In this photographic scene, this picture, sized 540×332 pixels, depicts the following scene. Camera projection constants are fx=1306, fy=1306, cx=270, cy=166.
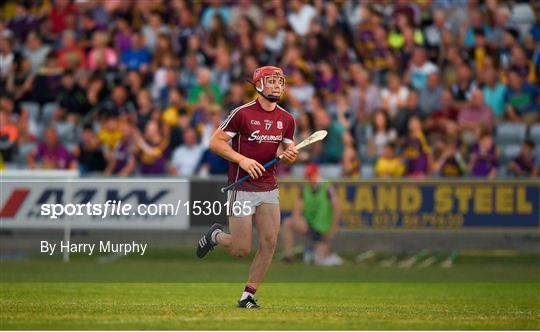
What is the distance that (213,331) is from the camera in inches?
457

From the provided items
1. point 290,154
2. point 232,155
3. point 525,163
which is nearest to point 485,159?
point 525,163

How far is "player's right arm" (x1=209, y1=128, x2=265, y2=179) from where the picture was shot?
536 inches

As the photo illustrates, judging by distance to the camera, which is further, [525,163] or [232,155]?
[525,163]

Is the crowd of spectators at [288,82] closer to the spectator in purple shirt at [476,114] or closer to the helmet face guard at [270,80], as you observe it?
the spectator in purple shirt at [476,114]

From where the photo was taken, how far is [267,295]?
16.6 meters

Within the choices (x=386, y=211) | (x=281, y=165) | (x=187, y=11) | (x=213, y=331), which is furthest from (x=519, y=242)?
(x=213, y=331)

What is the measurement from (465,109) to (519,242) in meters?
3.00

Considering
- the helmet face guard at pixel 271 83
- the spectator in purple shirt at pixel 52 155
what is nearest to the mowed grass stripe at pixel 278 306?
the helmet face guard at pixel 271 83

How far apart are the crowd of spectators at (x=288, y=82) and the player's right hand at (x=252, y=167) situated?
10.5 m

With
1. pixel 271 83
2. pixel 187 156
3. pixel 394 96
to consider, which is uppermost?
pixel 394 96

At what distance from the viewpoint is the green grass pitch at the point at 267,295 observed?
41.1ft

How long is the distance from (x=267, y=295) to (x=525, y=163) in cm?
910

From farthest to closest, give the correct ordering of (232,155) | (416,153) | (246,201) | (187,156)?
(187,156) < (416,153) < (246,201) < (232,155)

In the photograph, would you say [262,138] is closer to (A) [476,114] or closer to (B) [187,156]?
(B) [187,156]
